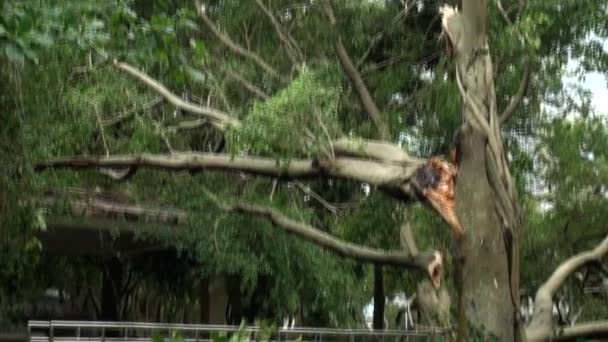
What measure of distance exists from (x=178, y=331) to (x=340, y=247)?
2.51 metres

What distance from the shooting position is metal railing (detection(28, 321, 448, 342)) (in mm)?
12031

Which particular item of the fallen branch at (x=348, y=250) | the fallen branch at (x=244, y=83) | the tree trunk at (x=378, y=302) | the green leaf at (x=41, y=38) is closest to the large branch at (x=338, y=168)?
the fallen branch at (x=348, y=250)

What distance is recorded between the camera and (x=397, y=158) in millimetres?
11711

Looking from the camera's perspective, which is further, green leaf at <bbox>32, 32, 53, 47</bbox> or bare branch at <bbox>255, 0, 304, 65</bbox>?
bare branch at <bbox>255, 0, 304, 65</bbox>

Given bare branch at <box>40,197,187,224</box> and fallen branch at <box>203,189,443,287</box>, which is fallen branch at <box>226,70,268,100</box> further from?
bare branch at <box>40,197,187,224</box>

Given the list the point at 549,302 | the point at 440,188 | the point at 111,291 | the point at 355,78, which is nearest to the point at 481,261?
the point at 440,188

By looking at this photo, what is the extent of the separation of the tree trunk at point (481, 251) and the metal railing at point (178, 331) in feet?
6.27

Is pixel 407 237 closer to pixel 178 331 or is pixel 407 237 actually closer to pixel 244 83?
pixel 244 83

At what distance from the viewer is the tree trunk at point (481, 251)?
1116 centimetres

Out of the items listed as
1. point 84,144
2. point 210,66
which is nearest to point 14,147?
point 84,144

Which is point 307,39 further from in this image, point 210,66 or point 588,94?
point 588,94

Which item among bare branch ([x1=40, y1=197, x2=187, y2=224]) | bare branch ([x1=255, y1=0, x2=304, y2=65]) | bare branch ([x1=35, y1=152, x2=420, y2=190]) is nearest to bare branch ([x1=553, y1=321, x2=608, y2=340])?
bare branch ([x1=35, y1=152, x2=420, y2=190])

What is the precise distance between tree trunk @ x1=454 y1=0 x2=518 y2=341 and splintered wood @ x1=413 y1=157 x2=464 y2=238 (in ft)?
0.31

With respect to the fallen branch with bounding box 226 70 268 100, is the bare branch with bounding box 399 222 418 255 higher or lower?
lower
